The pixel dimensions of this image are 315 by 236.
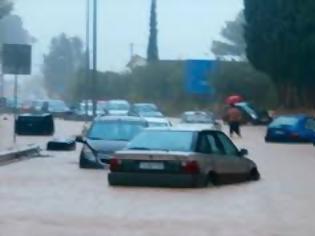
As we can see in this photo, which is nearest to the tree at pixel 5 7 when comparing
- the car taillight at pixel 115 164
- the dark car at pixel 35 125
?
the dark car at pixel 35 125

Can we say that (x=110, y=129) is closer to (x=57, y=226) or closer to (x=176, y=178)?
(x=176, y=178)

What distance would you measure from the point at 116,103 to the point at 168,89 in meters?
22.6

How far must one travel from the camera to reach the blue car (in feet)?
191

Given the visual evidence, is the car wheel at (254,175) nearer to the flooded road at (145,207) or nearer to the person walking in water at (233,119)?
the flooded road at (145,207)

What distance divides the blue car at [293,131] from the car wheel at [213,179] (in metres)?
31.1

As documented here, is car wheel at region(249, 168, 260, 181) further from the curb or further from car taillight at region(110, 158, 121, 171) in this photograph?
the curb

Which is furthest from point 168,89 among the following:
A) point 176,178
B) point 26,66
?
point 176,178

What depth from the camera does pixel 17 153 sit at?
39.1 metres

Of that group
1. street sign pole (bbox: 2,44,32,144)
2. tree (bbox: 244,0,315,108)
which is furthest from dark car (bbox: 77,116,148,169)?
tree (bbox: 244,0,315,108)

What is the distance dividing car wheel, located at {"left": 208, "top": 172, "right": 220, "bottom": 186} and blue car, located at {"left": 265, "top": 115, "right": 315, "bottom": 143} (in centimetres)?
3105

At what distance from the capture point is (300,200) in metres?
24.3

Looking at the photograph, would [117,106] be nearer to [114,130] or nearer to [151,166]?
[114,130]

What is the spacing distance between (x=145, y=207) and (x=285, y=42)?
52.1 m

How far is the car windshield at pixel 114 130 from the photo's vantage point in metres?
33.5
